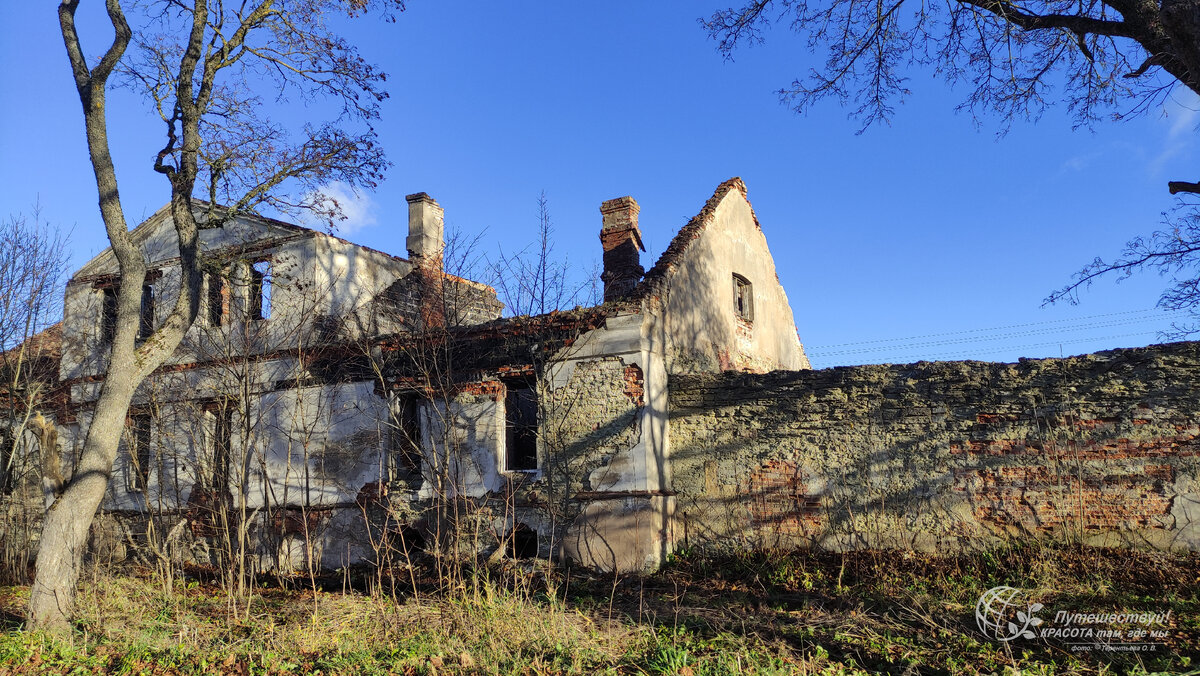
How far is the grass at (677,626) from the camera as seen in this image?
6660 millimetres

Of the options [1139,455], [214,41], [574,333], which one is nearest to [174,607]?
[574,333]

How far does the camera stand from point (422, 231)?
1742cm

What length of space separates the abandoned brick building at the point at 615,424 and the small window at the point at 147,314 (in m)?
0.08

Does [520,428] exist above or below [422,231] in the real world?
below

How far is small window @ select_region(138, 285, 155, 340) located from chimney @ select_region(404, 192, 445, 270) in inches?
207

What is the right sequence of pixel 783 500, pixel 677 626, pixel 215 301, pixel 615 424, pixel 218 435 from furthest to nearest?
pixel 215 301 → pixel 218 435 → pixel 615 424 → pixel 783 500 → pixel 677 626

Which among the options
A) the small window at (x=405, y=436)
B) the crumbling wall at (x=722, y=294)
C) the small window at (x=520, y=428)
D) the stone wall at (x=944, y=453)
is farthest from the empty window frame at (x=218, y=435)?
the stone wall at (x=944, y=453)

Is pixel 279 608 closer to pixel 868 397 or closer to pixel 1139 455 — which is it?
pixel 868 397

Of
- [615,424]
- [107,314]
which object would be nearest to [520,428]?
[615,424]

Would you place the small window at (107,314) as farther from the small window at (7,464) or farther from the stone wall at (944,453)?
the stone wall at (944,453)

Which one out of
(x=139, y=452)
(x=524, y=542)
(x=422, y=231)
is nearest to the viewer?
(x=524, y=542)

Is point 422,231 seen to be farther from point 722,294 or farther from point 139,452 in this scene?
point 139,452

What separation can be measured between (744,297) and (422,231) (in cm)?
681

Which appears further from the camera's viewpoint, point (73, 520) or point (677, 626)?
point (73, 520)
